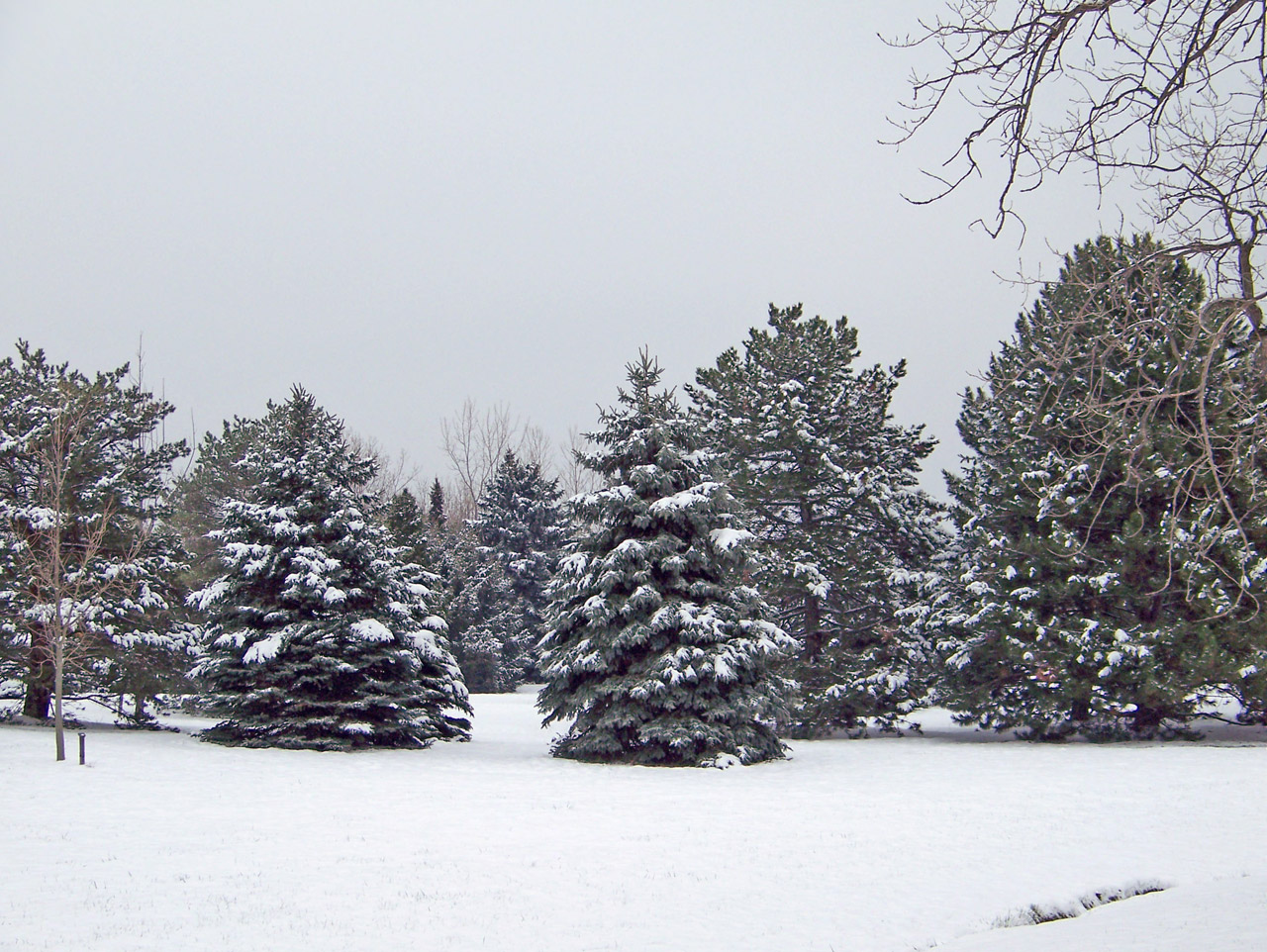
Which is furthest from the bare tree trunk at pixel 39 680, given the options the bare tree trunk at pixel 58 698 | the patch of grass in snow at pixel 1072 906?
the patch of grass in snow at pixel 1072 906

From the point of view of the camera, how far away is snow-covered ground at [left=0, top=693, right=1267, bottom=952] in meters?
7.37

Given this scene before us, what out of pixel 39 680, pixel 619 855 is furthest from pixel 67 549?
pixel 619 855

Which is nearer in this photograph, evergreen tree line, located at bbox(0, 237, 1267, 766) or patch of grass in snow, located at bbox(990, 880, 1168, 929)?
patch of grass in snow, located at bbox(990, 880, 1168, 929)

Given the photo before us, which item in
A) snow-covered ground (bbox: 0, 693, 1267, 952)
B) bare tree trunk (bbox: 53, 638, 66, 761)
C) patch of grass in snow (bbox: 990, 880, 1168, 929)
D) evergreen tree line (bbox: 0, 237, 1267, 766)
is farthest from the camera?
evergreen tree line (bbox: 0, 237, 1267, 766)

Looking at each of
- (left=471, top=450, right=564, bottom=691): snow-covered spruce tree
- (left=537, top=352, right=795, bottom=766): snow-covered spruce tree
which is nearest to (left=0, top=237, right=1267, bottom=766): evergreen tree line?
(left=537, top=352, right=795, bottom=766): snow-covered spruce tree

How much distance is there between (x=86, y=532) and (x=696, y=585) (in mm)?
13275

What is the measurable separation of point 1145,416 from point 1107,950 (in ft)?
10.9

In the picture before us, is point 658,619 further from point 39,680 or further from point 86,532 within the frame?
point 39,680

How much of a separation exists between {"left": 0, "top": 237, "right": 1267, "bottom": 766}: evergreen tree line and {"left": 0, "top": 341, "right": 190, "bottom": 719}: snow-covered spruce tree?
0.27ft

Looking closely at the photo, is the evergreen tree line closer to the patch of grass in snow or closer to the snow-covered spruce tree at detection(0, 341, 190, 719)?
the snow-covered spruce tree at detection(0, 341, 190, 719)

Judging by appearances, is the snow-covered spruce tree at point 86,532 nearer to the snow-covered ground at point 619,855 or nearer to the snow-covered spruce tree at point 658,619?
the snow-covered ground at point 619,855

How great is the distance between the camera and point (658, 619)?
18.5 m

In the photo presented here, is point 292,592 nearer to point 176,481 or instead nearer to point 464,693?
point 464,693

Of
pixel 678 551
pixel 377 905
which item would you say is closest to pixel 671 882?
pixel 377 905
